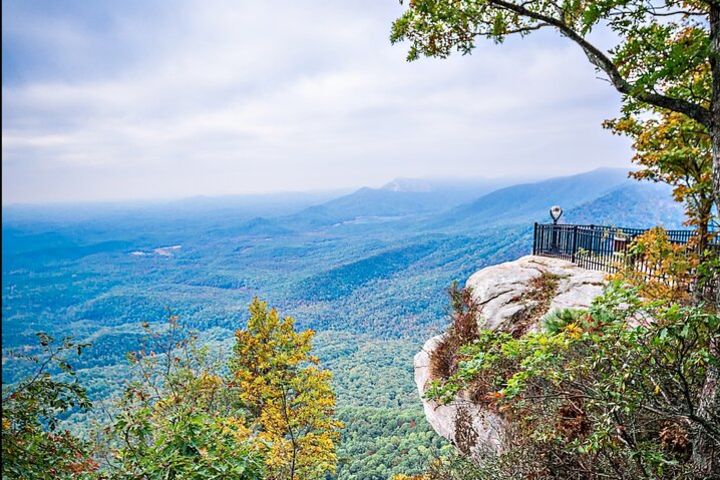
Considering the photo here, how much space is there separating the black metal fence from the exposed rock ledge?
0.57 meters

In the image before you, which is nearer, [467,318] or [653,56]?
[653,56]

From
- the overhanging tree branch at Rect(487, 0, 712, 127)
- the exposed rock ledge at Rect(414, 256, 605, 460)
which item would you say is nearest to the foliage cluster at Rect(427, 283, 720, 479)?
the overhanging tree branch at Rect(487, 0, 712, 127)

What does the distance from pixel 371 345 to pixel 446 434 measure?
42.1 metres

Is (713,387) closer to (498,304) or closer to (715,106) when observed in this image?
(715,106)

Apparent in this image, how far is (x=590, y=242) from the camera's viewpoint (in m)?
9.95

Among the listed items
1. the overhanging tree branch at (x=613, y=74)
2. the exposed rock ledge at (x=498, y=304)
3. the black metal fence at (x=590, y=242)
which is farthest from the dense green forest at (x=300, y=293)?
the overhanging tree branch at (x=613, y=74)

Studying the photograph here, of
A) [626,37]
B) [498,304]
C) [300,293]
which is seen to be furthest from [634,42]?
[300,293]

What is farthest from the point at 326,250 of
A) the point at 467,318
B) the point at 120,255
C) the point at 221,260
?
the point at 467,318

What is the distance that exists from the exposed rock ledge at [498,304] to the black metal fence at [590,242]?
565 millimetres

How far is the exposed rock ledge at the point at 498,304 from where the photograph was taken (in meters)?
6.14

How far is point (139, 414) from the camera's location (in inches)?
130

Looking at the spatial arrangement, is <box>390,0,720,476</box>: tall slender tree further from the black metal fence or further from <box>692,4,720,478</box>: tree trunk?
the black metal fence

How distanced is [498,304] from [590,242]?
379 centimetres

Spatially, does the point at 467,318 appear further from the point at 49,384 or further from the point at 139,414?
the point at 49,384
